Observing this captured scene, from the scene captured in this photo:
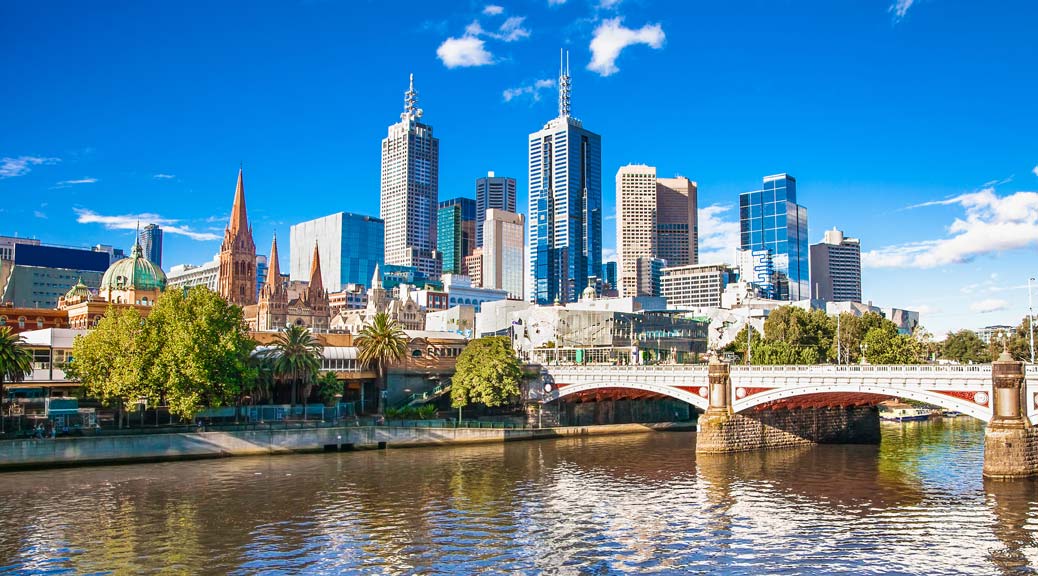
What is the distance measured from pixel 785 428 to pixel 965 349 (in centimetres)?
10991

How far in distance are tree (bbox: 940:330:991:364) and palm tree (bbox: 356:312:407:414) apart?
12575cm

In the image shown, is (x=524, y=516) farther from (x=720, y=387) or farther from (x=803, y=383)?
(x=720, y=387)

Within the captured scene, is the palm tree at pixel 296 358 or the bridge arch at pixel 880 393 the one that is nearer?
the bridge arch at pixel 880 393

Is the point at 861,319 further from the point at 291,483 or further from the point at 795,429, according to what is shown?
the point at 291,483

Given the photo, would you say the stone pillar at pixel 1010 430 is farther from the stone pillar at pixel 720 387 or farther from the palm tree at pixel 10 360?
the palm tree at pixel 10 360

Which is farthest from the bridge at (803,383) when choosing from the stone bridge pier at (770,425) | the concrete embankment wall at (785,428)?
the concrete embankment wall at (785,428)

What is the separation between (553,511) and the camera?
64.1m

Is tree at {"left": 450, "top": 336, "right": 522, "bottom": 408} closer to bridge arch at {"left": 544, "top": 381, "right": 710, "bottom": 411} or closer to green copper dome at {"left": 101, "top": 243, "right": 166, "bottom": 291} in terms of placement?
bridge arch at {"left": 544, "top": 381, "right": 710, "bottom": 411}

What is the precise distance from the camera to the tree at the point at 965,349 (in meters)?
184

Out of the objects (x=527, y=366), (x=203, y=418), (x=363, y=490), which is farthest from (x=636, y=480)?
(x=203, y=418)

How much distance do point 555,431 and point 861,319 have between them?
68464mm

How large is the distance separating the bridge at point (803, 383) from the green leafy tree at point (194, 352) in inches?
1664

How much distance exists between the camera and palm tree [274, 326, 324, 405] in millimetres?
107812

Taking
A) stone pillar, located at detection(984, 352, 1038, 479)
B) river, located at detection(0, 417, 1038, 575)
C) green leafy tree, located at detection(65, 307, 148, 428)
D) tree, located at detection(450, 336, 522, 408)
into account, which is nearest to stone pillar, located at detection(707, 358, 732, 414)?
river, located at detection(0, 417, 1038, 575)
